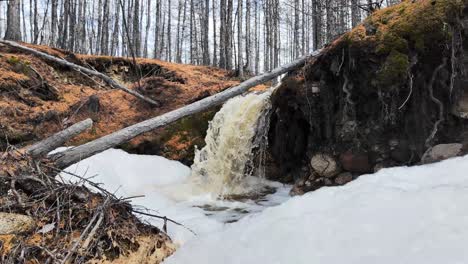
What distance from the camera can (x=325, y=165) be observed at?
4766 mm

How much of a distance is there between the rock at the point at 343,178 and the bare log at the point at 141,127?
6.30 ft

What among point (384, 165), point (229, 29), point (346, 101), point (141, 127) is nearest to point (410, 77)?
point (346, 101)

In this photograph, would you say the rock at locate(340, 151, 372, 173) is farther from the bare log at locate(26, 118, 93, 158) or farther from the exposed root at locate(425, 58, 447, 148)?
the bare log at locate(26, 118, 93, 158)

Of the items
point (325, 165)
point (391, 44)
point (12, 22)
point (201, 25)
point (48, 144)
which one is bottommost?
point (325, 165)

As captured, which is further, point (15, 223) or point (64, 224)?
point (64, 224)

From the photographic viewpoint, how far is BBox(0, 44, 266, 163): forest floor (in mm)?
7062

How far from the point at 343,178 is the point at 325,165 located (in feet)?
1.01

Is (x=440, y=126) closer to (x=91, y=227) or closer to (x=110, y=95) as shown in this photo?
(x=91, y=227)

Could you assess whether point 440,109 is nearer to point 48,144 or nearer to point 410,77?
point 410,77

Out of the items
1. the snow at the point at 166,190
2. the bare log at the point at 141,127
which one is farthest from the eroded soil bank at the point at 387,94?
the snow at the point at 166,190

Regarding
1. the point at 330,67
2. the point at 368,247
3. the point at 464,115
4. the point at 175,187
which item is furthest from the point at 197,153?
the point at 368,247

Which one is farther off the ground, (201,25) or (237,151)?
(201,25)

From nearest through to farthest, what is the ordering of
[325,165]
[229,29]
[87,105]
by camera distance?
[325,165], [87,105], [229,29]

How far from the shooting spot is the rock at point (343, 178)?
4.52 m
